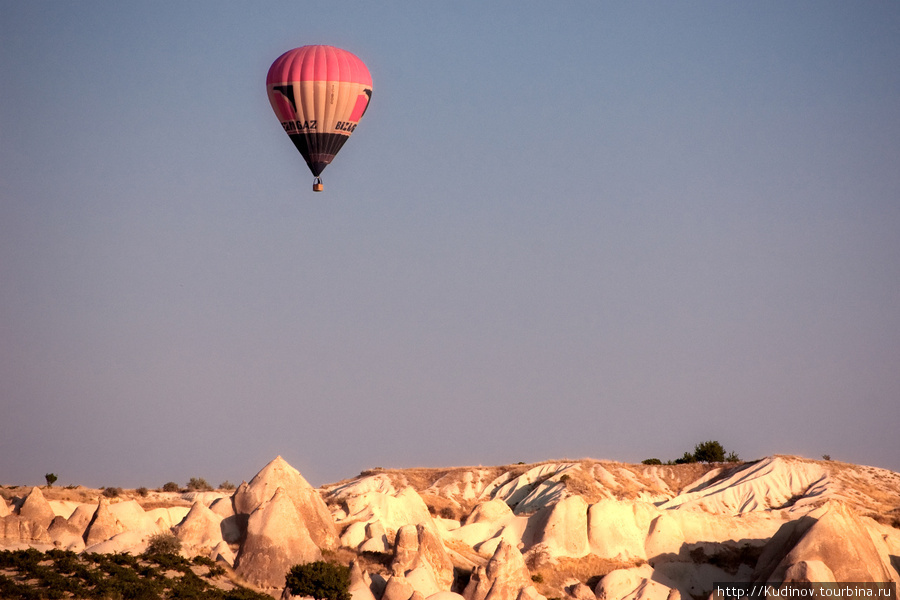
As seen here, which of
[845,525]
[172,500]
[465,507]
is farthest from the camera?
[465,507]

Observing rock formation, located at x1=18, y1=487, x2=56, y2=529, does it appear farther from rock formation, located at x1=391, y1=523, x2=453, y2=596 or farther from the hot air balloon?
the hot air balloon

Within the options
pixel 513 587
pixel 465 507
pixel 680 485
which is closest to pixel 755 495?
pixel 680 485

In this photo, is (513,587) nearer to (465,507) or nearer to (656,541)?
(656,541)

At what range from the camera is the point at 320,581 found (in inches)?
1848

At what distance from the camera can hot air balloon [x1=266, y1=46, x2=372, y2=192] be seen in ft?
186

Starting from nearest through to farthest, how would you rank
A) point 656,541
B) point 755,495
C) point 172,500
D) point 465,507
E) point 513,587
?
point 513,587, point 656,541, point 172,500, point 465,507, point 755,495

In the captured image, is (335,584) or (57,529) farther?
(57,529)

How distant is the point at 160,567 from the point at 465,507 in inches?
1113

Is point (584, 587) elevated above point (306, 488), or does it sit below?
below

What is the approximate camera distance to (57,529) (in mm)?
51125

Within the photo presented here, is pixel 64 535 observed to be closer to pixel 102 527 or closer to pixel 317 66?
pixel 102 527

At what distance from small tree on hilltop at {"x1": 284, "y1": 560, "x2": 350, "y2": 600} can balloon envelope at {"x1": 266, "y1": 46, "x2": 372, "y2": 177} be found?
17.9m

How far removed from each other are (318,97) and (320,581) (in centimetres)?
2032

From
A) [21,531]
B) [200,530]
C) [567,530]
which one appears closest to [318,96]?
[200,530]
